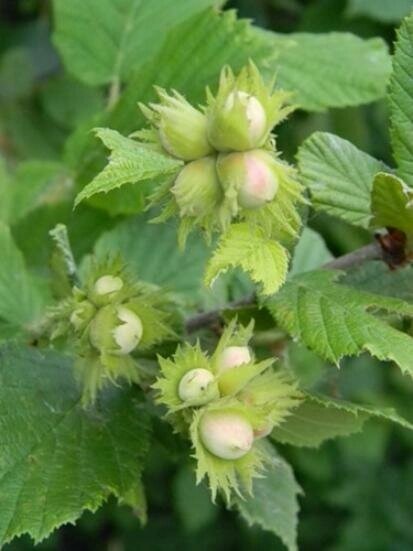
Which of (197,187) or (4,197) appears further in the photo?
(4,197)

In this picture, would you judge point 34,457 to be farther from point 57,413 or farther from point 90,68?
point 90,68

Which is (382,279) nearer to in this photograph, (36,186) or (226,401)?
(226,401)

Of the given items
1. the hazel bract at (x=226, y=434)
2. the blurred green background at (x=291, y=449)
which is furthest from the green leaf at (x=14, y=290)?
the blurred green background at (x=291, y=449)

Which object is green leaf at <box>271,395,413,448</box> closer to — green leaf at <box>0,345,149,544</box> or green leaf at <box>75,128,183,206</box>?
green leaf at <box>0,345,149,544</box>

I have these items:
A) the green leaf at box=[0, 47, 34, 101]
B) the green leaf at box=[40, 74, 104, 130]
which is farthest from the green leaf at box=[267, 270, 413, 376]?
the green leaf at box=[0, 47, 34, 101]

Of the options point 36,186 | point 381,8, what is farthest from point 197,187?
point 381,8

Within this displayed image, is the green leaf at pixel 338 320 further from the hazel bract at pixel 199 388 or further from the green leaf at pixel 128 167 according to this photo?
the green leaf at pixel 128 167
